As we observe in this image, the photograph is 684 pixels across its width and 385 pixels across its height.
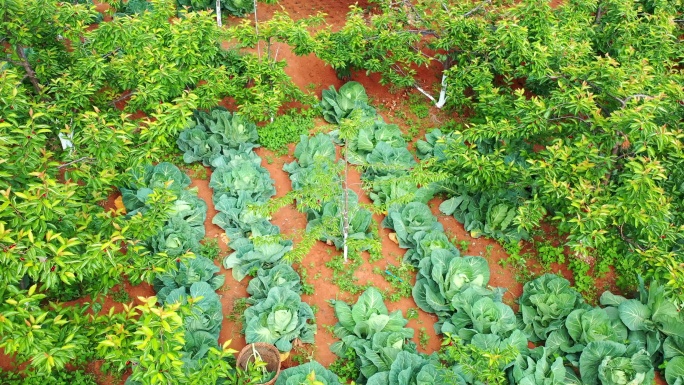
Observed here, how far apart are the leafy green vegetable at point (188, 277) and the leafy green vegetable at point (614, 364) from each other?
5.28 m

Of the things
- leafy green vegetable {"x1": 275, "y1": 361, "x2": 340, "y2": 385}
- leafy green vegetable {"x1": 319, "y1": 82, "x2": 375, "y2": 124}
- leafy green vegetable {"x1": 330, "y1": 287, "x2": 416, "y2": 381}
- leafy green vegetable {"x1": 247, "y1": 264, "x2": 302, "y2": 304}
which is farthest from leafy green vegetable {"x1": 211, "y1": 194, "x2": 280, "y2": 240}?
leafy green vegetable {"x1": 319, "y1": 82, "x2": 375, "y2": 124}

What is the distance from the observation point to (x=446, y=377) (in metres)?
6.00

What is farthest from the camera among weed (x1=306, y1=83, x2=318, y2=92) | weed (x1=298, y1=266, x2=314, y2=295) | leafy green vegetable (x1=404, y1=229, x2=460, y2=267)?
weed (x1=306, y1=83, x2=318, y2=92)

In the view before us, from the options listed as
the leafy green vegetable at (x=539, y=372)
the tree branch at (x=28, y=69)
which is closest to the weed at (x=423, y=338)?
the leafy green vegetable at (x=539, y=372)

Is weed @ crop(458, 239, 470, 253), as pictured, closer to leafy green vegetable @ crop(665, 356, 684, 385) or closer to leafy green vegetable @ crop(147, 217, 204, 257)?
leafy green vegetable @ crop(665, 356, 684, 385)

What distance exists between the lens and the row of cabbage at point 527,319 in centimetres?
655

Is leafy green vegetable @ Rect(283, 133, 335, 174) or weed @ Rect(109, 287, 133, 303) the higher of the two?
leafy green vegetable @ Rect(283, 133, 335, 174)

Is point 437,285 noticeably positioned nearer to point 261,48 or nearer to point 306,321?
point 306,321

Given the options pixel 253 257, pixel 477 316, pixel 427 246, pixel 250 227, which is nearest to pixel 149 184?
pixel 250 227

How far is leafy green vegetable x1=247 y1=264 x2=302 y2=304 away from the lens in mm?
7422

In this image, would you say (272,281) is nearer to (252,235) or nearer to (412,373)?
(252,235)

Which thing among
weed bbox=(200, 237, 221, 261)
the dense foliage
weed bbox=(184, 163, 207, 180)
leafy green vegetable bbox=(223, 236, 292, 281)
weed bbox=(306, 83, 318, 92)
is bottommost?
weed bbox=(200, 237, 221, 261)

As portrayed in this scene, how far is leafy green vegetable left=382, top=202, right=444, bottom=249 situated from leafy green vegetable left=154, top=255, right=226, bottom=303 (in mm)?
2916

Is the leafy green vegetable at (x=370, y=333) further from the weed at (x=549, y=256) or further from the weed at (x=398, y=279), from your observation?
the weed at (x=549, y=256)
